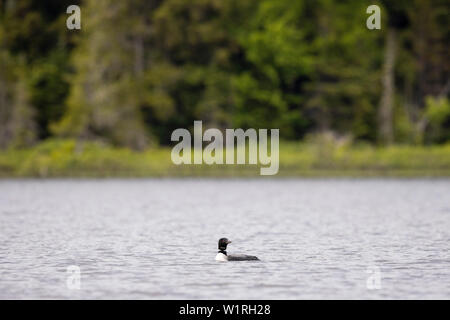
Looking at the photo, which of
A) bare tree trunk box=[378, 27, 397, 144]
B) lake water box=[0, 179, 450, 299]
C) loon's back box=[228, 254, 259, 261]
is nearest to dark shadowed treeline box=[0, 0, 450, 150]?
bare tree trunk box=[378, 27, 397, 144]

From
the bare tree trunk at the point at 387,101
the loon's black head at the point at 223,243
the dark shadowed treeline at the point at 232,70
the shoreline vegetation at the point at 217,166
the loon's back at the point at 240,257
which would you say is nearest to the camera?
the loon's black head at the point at 223,243

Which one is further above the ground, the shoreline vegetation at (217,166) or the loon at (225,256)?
→ the shoreline vegetation at (217,166)

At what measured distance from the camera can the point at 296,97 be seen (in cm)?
8588

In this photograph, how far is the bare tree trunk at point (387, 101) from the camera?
81.6m

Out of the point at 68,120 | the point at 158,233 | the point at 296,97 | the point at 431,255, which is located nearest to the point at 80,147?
the point at 68,120

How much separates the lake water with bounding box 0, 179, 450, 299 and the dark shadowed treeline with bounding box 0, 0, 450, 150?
67.5 feet

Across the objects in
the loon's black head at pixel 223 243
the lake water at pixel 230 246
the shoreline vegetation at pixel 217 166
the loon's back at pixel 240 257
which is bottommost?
the lake water at pixel 230 246

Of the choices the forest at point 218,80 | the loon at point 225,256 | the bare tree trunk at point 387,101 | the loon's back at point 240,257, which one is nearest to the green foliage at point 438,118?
the forest at point 218,80

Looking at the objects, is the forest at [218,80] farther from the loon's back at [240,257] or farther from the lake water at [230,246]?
the loon's back at [240,257]

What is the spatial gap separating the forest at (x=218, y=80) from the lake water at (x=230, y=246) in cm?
1723

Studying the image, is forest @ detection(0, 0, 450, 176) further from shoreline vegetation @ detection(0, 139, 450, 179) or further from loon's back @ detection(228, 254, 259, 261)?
loon's back @ detection(228, 254, 259, 261)

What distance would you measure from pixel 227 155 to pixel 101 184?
30.9ft

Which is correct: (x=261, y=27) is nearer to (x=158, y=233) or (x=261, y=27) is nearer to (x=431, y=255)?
(x=158, y=233)
